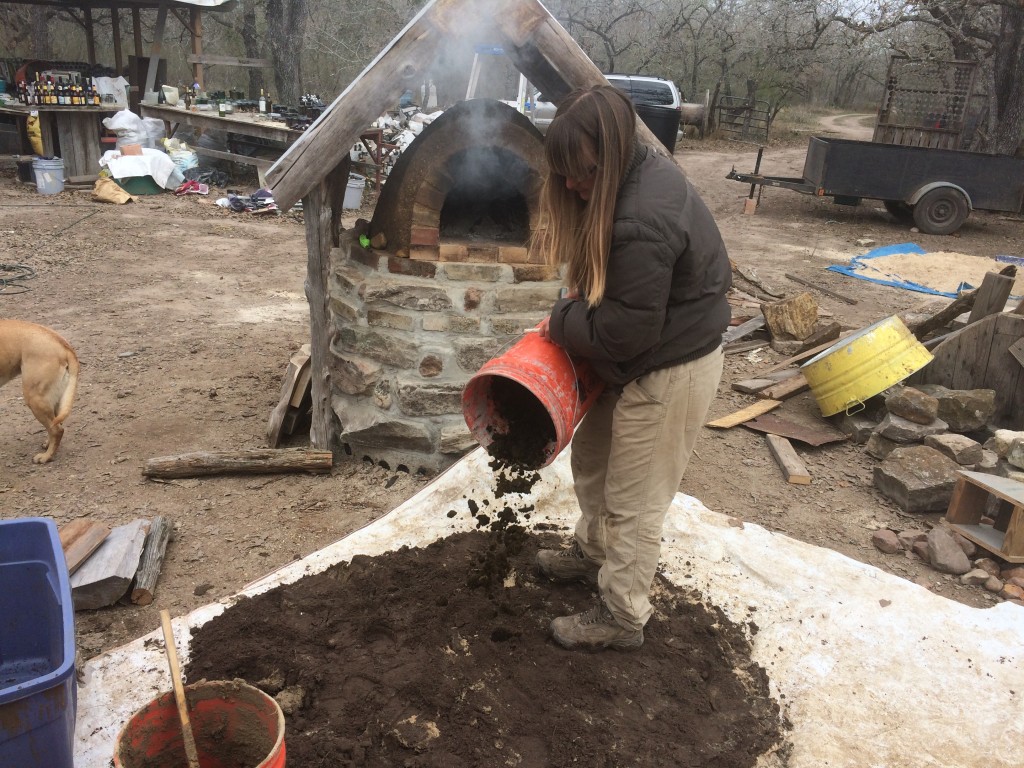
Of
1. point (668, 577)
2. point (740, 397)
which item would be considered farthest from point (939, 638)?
point (740, 397)

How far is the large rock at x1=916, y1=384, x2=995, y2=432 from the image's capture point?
5.12 m

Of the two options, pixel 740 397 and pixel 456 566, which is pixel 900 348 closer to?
pixel 740 397

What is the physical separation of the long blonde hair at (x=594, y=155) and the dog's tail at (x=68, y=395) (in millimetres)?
3677

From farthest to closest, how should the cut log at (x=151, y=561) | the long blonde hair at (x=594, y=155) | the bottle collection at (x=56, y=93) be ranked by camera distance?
1. the bottle collection at (x=56, y=93)
2. the cut log at (x=151, y=561)
3. the long blonde hair at (x=594, y=155)

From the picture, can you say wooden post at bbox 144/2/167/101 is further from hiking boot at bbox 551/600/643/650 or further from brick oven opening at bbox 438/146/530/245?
hiking boot at bbox 551/600/643/650

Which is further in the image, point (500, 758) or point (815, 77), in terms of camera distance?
point (815, 77)

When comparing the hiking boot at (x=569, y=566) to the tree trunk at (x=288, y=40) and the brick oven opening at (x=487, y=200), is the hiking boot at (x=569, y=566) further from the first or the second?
the tree trunk at (x=288, y=40)

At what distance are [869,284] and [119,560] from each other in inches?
356

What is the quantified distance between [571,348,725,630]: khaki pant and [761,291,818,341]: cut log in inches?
174

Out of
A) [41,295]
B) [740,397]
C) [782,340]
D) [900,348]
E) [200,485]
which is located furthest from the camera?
[41,295]

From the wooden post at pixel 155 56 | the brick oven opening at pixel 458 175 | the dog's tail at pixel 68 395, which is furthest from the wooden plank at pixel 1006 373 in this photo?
the wooden post at pixel 155 56

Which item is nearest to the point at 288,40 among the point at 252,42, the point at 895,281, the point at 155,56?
the point at 155,56

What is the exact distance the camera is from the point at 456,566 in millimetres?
3430

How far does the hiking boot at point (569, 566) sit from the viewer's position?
3338 mm
